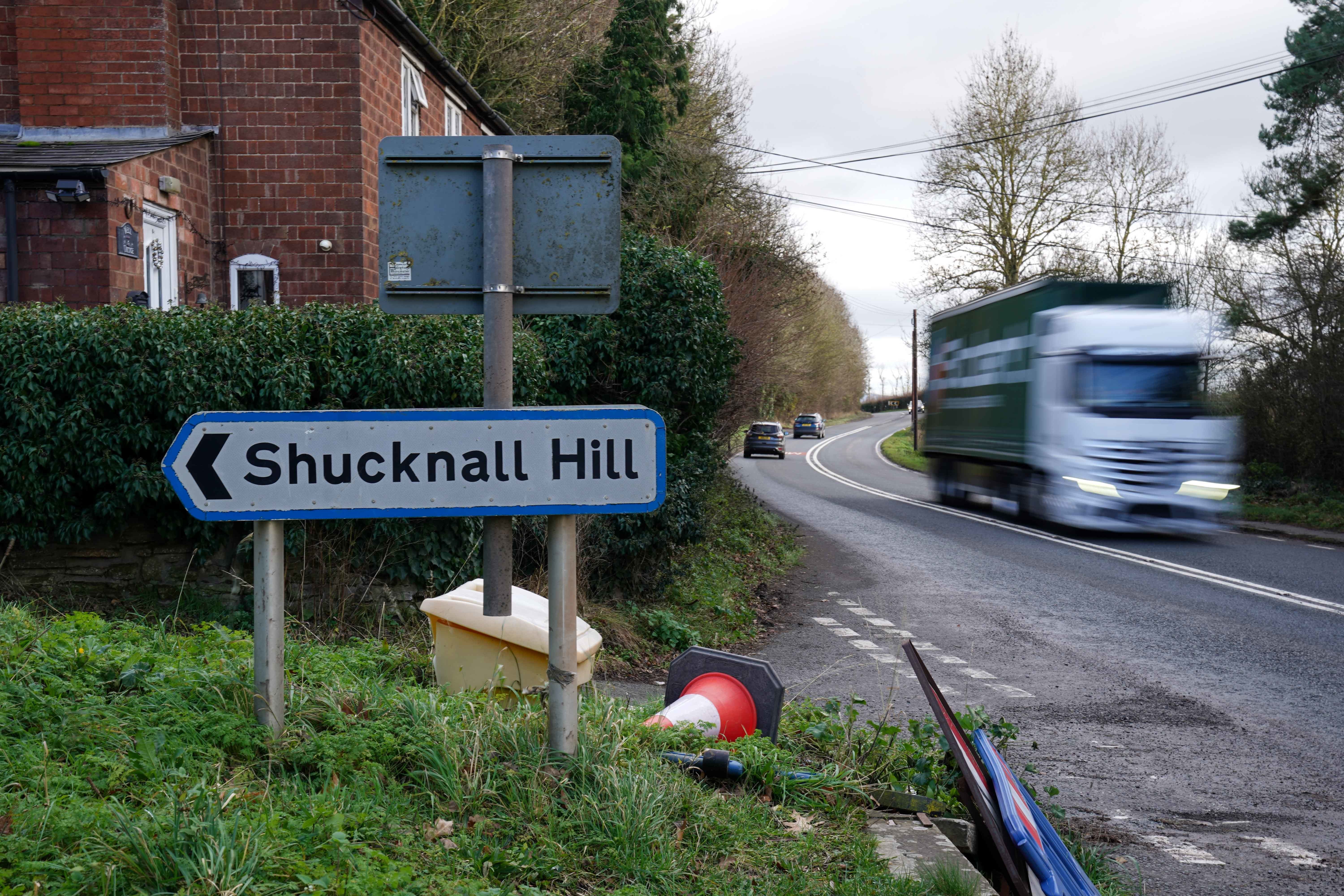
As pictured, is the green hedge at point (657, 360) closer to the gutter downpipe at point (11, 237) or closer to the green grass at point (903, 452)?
the gutter downpipe at point (11, 237)

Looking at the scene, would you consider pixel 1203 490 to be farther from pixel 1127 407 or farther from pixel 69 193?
pixel 69 193

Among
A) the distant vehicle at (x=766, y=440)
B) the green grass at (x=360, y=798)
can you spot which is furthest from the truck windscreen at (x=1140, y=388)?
the distant vehicle at (x=766, y=440)

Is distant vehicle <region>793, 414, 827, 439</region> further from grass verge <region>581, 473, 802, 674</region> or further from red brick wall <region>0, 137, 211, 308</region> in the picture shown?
red brick wall <region>0, 137, 211, 308</region>

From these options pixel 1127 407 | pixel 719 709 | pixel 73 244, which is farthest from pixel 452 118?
pixel 719 709

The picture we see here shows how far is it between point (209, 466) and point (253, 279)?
12691 mm

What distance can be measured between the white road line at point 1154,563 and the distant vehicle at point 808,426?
4406cm

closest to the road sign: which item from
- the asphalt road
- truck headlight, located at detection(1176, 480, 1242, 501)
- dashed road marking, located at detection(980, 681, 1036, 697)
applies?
the asphalt road

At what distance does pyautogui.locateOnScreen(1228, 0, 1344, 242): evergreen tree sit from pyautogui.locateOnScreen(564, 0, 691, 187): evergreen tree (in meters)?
14.8

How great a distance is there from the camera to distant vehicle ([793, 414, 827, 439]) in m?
69.8

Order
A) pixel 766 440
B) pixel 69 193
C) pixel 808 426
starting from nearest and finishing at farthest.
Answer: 1. pixel 69 193
2. pixel 766 440
3. pixel 808 426

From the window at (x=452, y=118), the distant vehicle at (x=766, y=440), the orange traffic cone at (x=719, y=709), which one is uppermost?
the window at (x=452, y=118)

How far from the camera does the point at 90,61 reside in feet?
46.0

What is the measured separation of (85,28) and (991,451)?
50.6ft

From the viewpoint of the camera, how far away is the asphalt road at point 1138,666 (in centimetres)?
488
